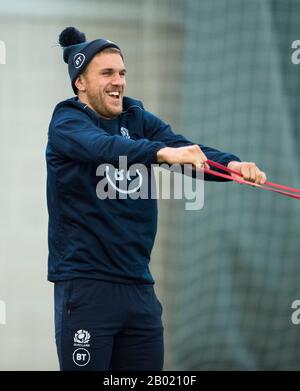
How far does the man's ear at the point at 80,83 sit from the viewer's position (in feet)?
9.32

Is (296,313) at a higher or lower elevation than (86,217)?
lower

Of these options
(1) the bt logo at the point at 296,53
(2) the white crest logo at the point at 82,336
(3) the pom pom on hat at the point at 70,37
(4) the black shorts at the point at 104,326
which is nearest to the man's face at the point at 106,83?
(3) the pom pom on hat at the point at 70,37

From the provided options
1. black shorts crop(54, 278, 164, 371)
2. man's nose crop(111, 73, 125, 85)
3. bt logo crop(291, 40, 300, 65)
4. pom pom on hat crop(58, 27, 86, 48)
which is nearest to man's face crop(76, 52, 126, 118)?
man's nose crop(111, 73, 125, 85)

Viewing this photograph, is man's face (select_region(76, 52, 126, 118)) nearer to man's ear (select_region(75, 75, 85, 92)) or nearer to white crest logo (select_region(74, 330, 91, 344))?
man's ear (select_region(75, 75, 85, 92))

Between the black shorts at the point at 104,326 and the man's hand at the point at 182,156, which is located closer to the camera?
the man's hand at the point at 182,156

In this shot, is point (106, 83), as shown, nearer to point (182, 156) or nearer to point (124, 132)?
point (124, 132)

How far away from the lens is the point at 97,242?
2709 mm

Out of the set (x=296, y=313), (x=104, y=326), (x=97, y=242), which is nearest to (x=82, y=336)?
(x=104, y=326)

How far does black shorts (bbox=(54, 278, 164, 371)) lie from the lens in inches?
106

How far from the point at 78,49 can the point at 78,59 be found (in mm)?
37

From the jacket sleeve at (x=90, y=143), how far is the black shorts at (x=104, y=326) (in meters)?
0.38

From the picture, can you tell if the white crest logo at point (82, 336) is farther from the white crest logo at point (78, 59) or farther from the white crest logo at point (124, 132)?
the white crest logo at point (78, 59)

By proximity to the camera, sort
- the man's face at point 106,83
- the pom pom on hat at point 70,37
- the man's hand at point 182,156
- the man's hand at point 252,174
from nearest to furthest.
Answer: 1. the man's hand at point 182,156
2. the man's hand at point 252,174
3. the man's face at point 106,83
4. the pom pom on hat at point 70,37
